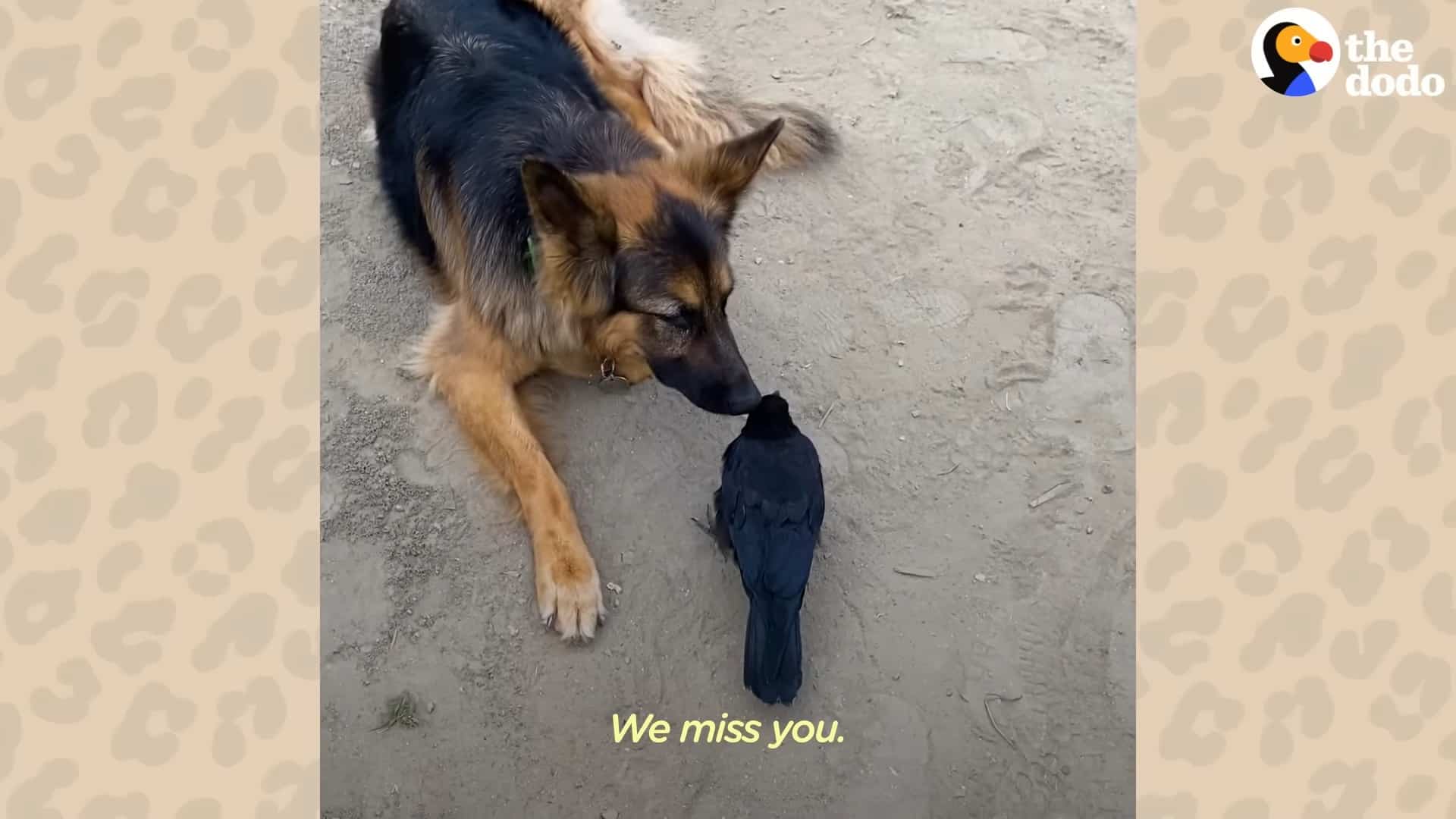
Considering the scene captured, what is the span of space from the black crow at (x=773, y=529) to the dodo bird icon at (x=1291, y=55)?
8.38ft

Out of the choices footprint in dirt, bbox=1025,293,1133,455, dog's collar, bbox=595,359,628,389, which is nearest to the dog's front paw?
dog's collar, bbox=595,359,628,389

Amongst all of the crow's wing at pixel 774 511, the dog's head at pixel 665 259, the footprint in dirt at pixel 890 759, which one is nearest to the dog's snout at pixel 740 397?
the dog's head at pixel 665 259

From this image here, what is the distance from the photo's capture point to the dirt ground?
3.35 meters

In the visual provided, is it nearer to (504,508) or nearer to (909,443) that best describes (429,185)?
(504,508)

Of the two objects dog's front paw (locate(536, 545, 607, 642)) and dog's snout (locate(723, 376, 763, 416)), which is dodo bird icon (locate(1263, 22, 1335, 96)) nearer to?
dog's snout (locate(723, 376, 763, 416))

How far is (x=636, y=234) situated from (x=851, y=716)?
2005 millimetres

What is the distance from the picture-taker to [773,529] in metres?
3.20

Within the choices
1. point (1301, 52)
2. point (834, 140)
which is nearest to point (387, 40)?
point (834, 140)

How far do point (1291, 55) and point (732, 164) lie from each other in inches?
97.0

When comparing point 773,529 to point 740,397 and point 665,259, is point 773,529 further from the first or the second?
point 665,259

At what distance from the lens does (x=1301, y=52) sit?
3.68 m

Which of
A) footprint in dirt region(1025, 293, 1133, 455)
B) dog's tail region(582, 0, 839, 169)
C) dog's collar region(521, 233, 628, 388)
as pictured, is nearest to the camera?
dog's collar region(521, 233, 628, 388)

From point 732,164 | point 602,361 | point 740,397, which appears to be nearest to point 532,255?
point 602,361

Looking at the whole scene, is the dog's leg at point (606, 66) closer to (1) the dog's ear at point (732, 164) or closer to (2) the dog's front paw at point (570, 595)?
(1) the dog's ear at point (732, 164)
